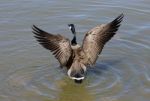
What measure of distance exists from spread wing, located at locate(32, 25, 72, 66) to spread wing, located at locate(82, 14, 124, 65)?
1.73 ft

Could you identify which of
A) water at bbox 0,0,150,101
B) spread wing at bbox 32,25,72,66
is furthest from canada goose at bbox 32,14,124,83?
water at bbox 0,0,150,101

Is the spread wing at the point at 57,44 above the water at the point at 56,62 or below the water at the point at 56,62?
above

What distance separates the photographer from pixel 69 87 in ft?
35.9

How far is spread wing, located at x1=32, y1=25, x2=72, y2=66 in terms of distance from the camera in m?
10.5

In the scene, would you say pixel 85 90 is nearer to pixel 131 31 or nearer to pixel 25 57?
pixel 25 57

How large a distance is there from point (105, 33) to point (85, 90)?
1490 millimetres

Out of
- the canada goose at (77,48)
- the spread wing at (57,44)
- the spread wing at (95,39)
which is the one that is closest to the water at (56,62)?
the canada goose at (77,48)

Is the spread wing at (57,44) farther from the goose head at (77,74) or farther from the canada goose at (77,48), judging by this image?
the goose head at (77,74)

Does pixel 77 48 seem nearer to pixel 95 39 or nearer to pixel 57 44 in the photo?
pixel 95 39

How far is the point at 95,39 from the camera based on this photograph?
11.1 metres

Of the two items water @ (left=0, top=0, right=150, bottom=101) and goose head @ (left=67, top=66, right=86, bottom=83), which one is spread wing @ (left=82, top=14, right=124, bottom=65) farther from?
water @ (left=0, top=0, right=150, bottom=101)

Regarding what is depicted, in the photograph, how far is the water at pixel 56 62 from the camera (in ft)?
34.2

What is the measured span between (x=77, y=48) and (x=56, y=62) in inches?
35.6

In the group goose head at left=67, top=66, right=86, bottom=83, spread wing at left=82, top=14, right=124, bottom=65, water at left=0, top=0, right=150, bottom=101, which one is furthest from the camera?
spread wing at left=82, top=14, right=124, bottom=65
